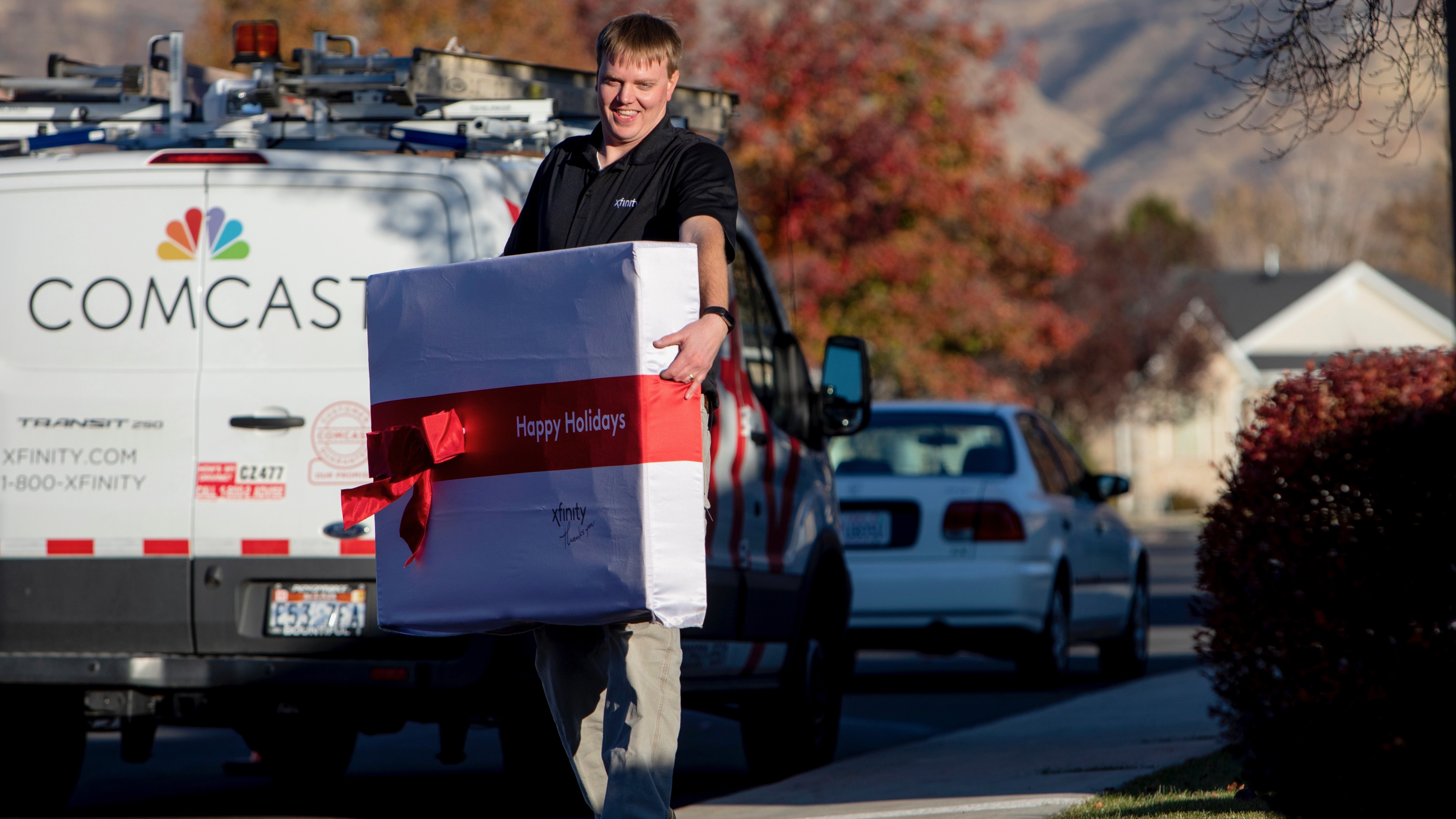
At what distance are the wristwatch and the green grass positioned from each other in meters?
1.98

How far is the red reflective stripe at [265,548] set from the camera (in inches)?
230

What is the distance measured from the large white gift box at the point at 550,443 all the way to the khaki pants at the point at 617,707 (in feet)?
0.64

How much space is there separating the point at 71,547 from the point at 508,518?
8.36ft

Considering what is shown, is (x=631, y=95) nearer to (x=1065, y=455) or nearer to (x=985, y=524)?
(x=985, y=524)

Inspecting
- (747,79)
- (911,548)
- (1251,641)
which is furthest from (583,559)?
(747,79)

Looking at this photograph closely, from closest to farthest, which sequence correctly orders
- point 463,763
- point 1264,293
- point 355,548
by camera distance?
point 355,548, point 463,763, point 1264,293

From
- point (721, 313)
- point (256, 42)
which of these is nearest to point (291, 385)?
point (256, 42)

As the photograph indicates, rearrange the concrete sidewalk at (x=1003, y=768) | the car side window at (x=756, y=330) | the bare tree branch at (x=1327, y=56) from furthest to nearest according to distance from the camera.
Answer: the car side window at (x=756, y=330)
the bare tree branch at (x=1327, y=56)
the concrete sidewalk at (x=1003, y=768)

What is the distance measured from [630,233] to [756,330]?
3.12 metres

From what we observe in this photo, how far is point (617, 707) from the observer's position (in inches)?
159

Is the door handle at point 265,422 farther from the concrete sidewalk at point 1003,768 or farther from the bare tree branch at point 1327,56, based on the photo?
the bare tree branch at point 1327,56

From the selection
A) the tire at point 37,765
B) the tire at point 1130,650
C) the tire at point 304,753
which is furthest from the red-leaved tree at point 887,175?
the tire at point 37,765

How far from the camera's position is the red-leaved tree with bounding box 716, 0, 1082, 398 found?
24469 millimetres

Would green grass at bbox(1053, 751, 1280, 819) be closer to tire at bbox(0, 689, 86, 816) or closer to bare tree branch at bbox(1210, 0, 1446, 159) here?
bare tree branch at bbox(1210, 0, 1446, 159)
